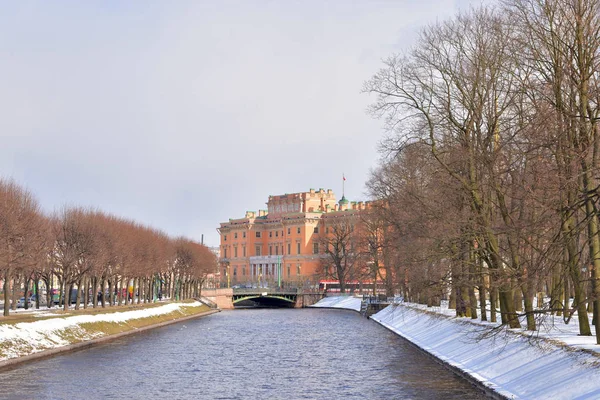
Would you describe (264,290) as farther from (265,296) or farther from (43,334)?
(43,334)

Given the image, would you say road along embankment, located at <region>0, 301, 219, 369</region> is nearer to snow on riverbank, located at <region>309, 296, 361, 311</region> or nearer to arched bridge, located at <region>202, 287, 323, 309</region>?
snow on riverbank, located at <region>309, 296, 361, 311</region>

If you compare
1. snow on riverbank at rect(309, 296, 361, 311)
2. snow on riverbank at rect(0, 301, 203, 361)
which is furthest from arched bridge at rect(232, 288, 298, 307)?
snow on riverbank at rect(0, 301, 203, 361)

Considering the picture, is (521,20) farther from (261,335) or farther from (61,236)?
(61,236)

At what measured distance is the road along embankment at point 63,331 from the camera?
148 ft

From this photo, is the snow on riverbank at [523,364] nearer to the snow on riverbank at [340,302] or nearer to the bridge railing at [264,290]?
the snow on riverbank at [340,302]

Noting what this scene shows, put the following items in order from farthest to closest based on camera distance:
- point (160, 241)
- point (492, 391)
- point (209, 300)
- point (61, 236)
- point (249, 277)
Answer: point (249, 277) → point (209, 300) → point (160, 241) → point (61, 236) → point (492, 391)

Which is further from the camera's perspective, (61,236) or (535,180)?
(61,236)

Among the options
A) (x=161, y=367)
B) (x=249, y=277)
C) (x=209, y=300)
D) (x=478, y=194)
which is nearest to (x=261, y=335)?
(x=161, y=367)

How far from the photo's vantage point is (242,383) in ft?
121

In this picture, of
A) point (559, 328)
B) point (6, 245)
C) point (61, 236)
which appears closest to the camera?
point (559, 328)

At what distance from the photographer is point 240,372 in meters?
41.3

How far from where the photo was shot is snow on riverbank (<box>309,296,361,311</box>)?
5138 inches

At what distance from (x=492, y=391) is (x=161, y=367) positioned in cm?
1882

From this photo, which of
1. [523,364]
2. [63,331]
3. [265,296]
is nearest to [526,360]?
[523,364]
